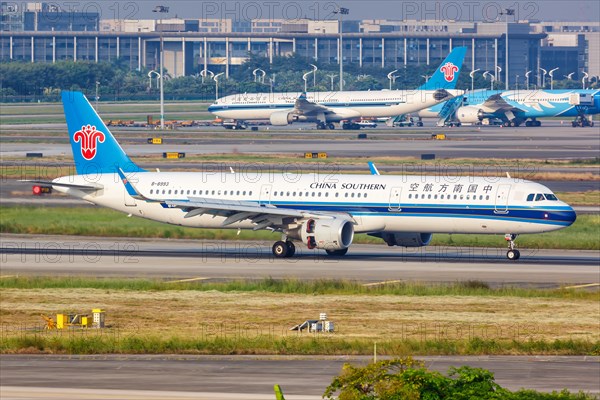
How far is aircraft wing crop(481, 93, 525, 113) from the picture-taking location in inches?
7205

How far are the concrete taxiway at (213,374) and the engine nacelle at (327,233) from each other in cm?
2236

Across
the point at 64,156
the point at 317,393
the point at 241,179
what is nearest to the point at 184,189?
the point at 241,179

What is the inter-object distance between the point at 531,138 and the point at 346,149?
1298 inches

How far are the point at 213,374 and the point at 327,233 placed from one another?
25380mm

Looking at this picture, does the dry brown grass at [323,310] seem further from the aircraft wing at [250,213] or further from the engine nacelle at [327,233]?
the aircraft wing at [250,213]

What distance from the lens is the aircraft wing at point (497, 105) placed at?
600ft

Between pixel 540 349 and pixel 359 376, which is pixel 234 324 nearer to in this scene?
pixel 540 349

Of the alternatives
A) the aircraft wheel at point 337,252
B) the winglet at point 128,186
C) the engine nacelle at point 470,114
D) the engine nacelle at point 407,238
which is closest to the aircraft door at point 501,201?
the engine nacelle at point 407,238

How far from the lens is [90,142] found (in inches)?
2494

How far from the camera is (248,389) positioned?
29094mm

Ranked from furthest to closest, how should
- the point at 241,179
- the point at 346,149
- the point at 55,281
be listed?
1. the point at 346,149
2. the point at 241,179
3. the point at 55,281

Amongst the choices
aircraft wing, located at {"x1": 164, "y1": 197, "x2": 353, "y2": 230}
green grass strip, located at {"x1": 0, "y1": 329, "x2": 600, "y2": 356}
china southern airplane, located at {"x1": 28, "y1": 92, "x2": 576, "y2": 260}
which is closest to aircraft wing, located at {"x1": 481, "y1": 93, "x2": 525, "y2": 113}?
china southern airplane, located at {"x1": 28, "y1": 92, "x2": 576, "y2": 260}

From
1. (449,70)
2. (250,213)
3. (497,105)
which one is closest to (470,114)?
(497,105)

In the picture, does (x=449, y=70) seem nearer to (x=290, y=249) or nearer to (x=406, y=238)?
(x=406, y=238)
